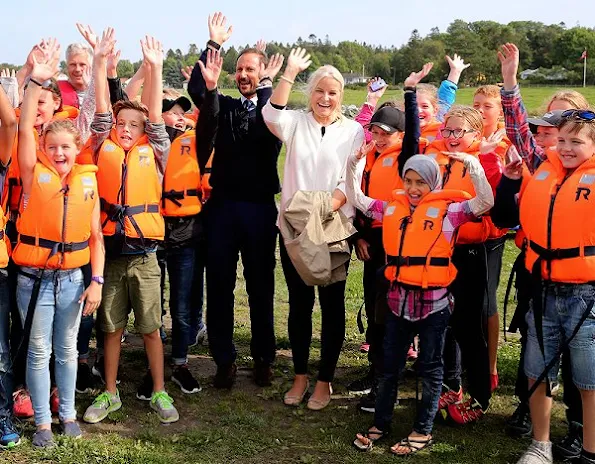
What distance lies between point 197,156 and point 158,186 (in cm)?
49

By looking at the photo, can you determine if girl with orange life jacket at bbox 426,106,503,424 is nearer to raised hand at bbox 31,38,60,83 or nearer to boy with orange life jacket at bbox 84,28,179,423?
boy with orange life jacket at bbox 84,28,179,423

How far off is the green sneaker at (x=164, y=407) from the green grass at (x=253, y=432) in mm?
62

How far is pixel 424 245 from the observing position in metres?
4.77

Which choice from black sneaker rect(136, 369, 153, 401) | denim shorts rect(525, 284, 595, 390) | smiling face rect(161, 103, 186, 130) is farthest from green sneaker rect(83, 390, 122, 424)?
denim shorts rect(525, 284, 595, 390)

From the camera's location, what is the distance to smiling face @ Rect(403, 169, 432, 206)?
16.0ft

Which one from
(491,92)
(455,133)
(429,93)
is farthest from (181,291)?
(491,92)

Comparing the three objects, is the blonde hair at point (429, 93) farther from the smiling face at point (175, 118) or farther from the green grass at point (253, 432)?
the green grass at point (253, 432)

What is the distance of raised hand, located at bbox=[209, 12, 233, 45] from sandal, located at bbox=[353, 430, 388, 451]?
3314 millimetres

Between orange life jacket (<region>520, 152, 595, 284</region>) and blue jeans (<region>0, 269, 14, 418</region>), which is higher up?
orange life jacket (<region>520, 152, 595, 284</region>)

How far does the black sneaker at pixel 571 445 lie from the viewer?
4.81 meters

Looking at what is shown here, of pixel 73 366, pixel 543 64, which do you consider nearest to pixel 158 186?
pixel 73 366

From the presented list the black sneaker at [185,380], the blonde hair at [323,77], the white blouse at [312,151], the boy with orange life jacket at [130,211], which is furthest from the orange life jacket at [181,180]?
the black sneaker at [185,380]

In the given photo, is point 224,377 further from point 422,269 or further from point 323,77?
point 323,77

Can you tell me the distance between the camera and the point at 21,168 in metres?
4.73
